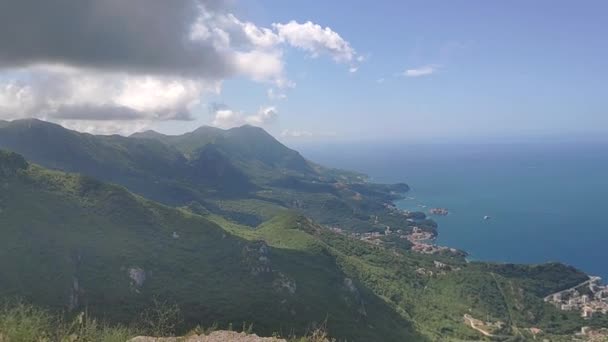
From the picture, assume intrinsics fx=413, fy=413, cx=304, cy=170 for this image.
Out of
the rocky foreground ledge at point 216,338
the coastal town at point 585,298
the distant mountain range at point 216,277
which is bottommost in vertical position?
the coastal town at point 585,298

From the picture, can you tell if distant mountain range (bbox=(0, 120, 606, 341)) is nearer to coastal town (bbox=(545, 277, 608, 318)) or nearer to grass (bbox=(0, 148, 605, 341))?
grass (bbox=(0, 148, 605, 341))

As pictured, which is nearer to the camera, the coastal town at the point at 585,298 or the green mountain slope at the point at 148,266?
the green mountain slope at the point at 148,266

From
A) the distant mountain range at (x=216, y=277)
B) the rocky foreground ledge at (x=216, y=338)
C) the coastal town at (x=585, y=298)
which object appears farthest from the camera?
the coastal town at (x=585, y=298)

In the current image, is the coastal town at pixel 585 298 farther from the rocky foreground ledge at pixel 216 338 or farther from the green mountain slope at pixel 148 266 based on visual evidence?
the rocky foreground ledge at pixel 216 338

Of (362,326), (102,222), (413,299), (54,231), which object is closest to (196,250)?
(102,222)

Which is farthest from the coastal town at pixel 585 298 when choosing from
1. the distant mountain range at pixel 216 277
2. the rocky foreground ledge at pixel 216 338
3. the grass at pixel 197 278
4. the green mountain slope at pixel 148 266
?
the rocky foreground ledge at pixel 216 338

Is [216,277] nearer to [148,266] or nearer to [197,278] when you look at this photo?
[197,278]

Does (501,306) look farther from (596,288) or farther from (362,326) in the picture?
(362,326)

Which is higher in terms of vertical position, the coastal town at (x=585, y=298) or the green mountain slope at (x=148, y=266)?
the green mountain slope at (x=148, y=266)
